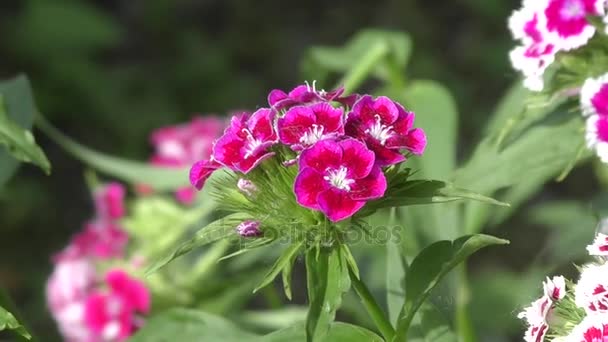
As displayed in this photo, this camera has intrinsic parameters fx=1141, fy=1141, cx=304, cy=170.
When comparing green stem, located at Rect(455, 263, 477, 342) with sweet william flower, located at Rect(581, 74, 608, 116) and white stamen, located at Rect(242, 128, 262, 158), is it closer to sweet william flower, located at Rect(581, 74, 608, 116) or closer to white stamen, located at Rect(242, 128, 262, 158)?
sweet william flower, located at Rect(581, 74, 608, 116)

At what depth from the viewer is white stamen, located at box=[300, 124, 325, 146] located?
3.65ft

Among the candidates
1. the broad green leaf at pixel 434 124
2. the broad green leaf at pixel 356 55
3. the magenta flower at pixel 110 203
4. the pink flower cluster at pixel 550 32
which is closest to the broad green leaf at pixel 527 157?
the pink flower cluster at pixel 550 32

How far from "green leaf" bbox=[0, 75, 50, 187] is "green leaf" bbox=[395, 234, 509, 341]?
2.15 feet

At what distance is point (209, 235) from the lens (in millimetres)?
1180

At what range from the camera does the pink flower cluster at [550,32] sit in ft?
4.75

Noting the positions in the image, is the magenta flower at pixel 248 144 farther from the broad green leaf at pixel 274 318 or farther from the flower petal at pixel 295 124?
the broad green leaf at pixel 274 318

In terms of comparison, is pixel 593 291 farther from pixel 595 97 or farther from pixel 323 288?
pixel 595 97

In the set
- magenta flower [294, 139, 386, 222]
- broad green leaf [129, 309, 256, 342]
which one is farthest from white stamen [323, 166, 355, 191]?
broad green leaf [129, 309, 256, 342]

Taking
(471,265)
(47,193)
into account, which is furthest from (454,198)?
(47,193)

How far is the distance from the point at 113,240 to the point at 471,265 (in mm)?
1555

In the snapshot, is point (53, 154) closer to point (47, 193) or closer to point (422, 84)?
point (47, 193)

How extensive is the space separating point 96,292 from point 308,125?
110 cm

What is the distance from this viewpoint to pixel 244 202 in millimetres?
1218

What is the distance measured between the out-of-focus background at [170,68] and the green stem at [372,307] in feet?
6.77
